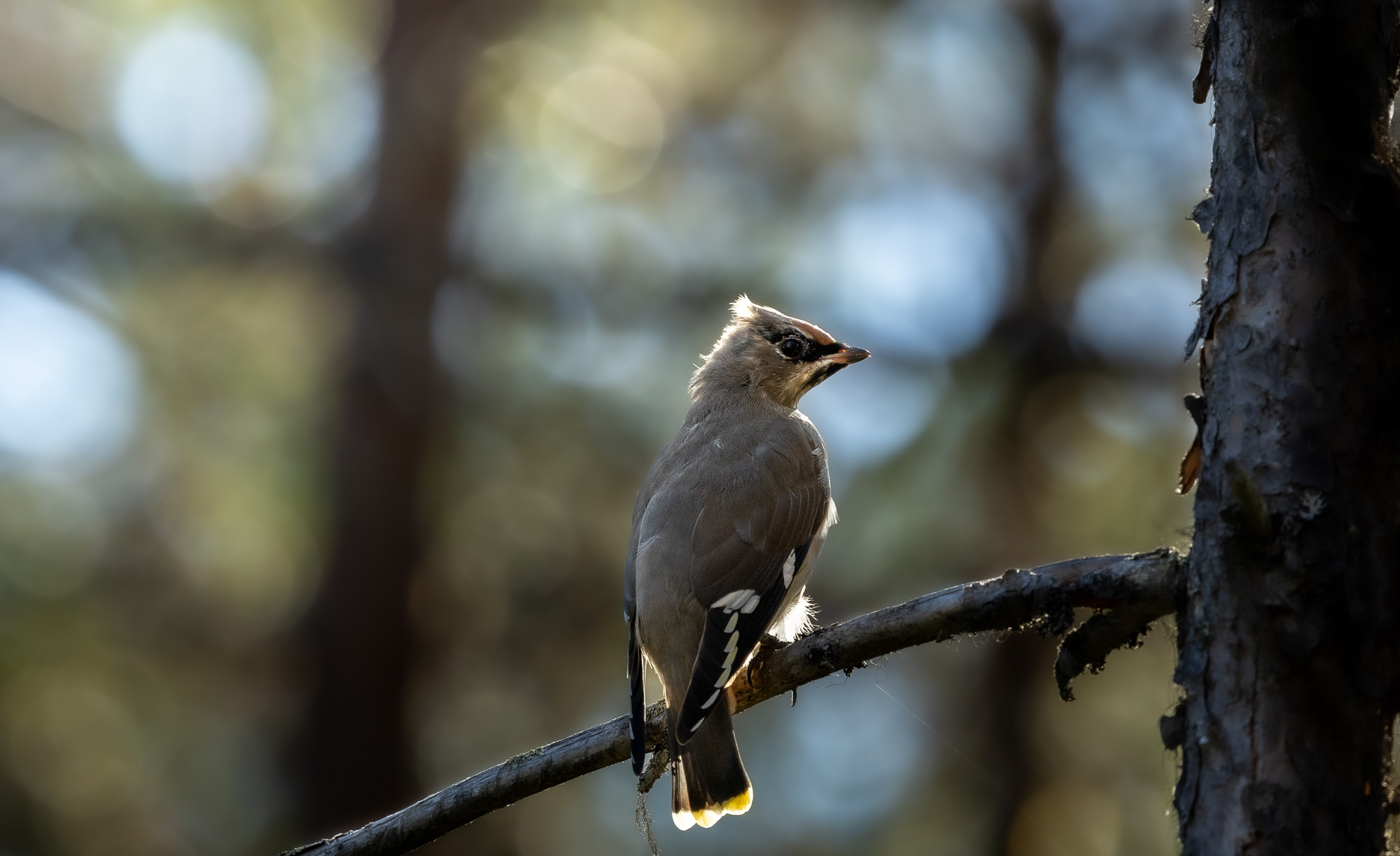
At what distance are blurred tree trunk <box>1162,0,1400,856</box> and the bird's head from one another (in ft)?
11.5

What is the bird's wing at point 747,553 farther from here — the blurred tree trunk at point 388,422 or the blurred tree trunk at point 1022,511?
the blurred tree trunk at point 388,422

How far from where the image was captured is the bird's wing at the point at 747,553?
13.8ft

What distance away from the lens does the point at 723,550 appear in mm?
4797

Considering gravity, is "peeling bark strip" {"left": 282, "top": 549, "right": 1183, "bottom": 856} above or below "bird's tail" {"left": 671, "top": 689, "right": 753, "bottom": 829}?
above

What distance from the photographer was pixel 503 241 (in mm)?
9672

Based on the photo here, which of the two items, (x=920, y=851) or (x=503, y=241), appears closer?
(x=920, y=851)

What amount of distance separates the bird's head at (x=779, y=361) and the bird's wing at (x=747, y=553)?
0.71 meters

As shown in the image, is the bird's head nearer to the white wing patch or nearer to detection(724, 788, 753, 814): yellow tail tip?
the white wing patch

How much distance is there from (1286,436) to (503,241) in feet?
26.1

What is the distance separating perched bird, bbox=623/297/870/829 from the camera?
4375 mm

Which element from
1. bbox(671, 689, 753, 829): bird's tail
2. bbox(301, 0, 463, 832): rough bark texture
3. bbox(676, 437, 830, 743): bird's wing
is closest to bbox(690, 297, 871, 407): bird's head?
bbox(676, 437, 830, 743): bird's wing

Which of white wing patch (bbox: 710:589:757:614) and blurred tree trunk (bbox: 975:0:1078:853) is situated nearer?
white wing patch (bbox: 710:589:757:614)

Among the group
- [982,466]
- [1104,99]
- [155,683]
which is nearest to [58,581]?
[155,683]

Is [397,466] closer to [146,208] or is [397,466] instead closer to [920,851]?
[146,208]
